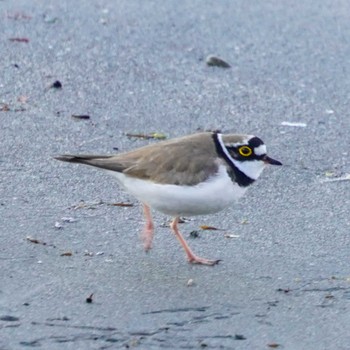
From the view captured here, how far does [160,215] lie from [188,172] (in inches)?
31.6

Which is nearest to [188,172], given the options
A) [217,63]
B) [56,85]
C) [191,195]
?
[191,195]

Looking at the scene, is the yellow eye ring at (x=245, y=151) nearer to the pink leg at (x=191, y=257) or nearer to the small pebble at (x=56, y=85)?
the pink leg at (x=191, y=257)

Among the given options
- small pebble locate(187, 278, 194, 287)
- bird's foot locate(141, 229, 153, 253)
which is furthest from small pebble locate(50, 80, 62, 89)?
small pebble locate(187, 278, 194, 287)

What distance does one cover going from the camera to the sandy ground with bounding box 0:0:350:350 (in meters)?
5.05

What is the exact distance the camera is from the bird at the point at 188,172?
18.8 ft

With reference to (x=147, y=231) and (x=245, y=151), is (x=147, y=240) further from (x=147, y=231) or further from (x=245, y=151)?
(x=245, y=151)

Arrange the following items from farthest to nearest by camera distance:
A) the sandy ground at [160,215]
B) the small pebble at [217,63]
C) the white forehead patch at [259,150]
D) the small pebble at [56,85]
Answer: the small pebble at [217,63] → the small pebble at [56,85] → the white forehead patch at [259,150] → the sandy ground at [160,215]

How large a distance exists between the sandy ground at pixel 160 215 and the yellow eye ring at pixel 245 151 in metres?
0.48

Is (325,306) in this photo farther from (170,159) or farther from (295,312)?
(170,159)

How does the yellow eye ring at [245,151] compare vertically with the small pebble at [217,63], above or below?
above

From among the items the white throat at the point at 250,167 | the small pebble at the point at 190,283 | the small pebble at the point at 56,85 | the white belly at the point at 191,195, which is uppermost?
the white throat at the point at 250,167

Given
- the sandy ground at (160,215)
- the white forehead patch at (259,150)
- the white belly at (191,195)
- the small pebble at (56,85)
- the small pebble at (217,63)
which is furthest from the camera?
the small pebble at (217,63)

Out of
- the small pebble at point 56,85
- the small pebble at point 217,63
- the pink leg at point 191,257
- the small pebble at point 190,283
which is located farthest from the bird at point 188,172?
the small pebble at point 217,63

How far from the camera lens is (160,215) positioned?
6.54m
